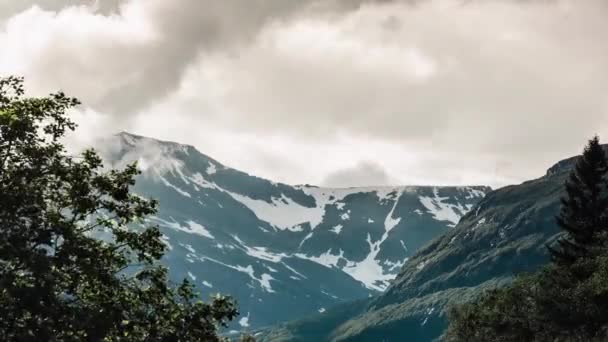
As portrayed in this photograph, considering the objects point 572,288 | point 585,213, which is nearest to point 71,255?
point 572,288

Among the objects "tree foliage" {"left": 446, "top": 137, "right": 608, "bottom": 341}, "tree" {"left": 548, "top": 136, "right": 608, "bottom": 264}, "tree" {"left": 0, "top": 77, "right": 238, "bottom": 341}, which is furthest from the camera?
"tree" {"left": 548, "top": 136, "right": 608, "bottom": 264}

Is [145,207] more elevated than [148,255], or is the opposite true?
[145,207]

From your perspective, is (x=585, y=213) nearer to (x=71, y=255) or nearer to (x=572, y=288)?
(x=572, y=288)

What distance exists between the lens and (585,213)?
10300 cm

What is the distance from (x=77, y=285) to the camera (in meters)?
34.3

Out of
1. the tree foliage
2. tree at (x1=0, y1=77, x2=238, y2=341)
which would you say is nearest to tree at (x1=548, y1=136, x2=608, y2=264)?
the tree foliage

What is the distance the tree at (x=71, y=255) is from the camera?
96.6 feet

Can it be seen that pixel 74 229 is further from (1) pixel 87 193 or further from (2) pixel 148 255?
(2) pixel 148 255

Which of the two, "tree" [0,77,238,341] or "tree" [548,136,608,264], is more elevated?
"tree" [548,136,608,264]

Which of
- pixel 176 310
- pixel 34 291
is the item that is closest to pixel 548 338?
pixel 176 310

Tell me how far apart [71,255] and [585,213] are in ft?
289

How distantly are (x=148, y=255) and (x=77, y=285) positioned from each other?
3.66 metres

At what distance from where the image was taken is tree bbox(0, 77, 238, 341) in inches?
1159

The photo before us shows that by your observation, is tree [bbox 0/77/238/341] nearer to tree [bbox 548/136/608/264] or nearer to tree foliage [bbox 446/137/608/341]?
tree foliage [bbox 446/137/608/341]
